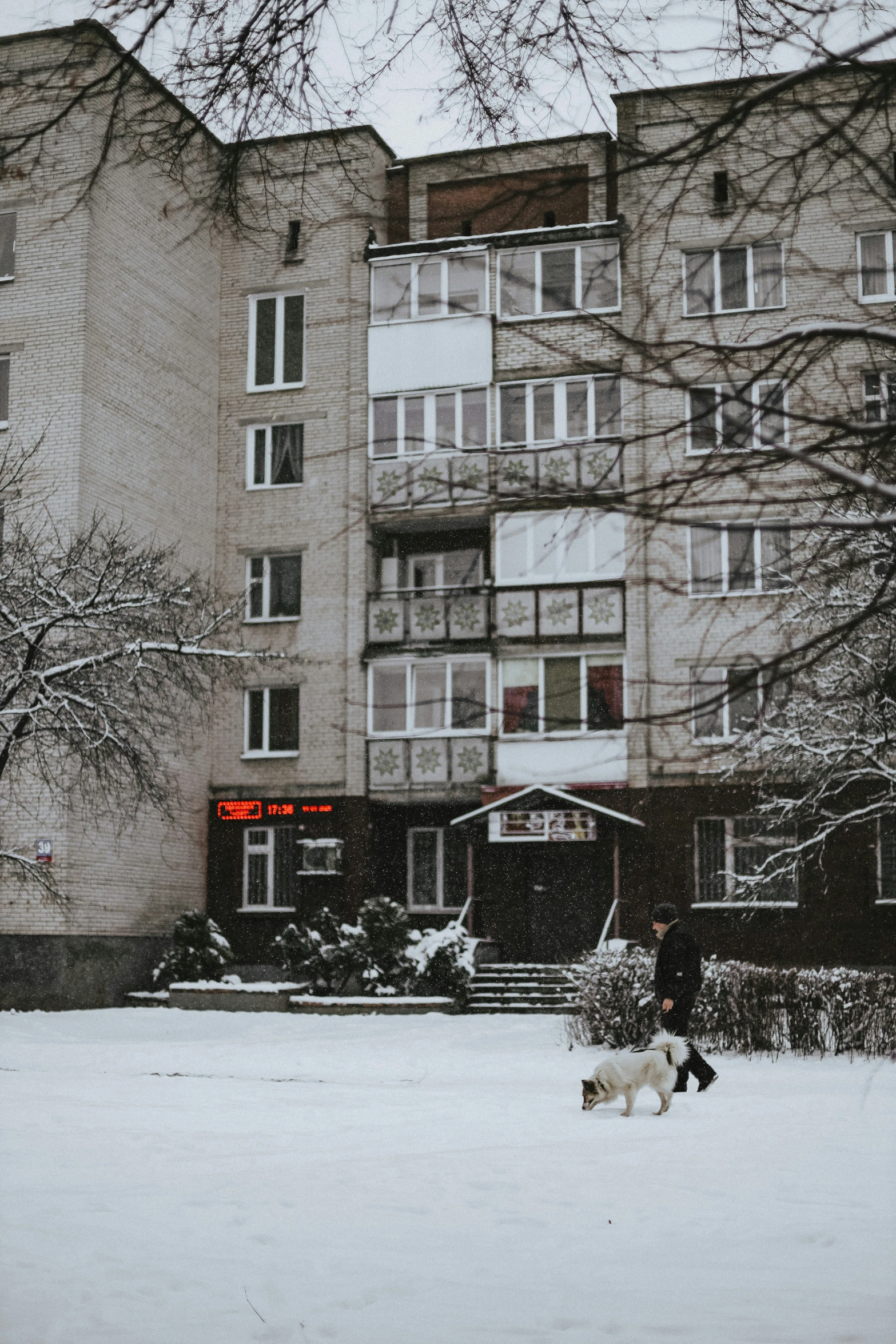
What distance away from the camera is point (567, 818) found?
2922 centimetres

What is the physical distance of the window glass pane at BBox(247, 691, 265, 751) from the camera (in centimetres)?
3241

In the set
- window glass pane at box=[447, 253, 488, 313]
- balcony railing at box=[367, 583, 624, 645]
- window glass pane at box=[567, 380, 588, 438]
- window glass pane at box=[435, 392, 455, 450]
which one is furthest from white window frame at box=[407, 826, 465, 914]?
window glass pane at box=[447, 253, 488, 313]

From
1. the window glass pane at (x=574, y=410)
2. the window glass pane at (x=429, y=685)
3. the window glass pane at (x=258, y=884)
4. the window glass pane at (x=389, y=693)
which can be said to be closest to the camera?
the window glass pane at (x=574, y=410)

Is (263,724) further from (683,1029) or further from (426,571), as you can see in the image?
(683,1029)

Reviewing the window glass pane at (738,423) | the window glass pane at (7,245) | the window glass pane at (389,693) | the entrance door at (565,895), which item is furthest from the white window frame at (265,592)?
the window glass pane at (738,423)

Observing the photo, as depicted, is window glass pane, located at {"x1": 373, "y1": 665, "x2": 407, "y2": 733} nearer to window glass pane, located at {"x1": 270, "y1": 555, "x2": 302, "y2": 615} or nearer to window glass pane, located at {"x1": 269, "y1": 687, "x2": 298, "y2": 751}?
window glass pane, located at {"x1": 269, "y1": 687, "x2": 298, "y2": 751}

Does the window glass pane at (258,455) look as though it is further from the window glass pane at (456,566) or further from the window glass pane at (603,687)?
the window glass pane at (603,687)

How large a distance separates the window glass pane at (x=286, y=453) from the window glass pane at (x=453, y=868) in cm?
807

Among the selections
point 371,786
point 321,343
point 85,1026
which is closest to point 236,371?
point 321,343

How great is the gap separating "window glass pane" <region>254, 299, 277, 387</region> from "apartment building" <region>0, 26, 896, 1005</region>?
2.5 inches

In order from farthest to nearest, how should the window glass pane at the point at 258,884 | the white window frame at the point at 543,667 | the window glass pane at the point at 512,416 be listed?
the window glass pane at the point at 258,884 → the window glass pane at the point at 512,416 → the white window frame at the point at 543,667

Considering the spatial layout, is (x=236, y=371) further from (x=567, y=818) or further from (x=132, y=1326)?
(x=132, y=1326)

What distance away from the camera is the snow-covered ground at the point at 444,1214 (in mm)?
5668

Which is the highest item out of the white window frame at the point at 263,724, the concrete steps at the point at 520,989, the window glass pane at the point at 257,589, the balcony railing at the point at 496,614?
the window glass pane at the point at 257,589
